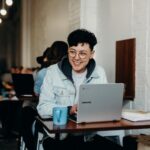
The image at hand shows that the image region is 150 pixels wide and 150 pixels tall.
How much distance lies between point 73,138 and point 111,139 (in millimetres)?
390

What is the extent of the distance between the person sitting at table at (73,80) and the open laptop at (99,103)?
26cm

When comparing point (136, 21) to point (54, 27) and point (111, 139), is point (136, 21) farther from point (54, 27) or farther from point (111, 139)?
point (54, 27)

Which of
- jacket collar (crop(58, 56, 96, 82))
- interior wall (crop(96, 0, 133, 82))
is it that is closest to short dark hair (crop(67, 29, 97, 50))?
jacket collar (crop(58, 56, 96, 82))

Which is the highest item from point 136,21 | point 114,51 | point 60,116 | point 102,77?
point 136,21

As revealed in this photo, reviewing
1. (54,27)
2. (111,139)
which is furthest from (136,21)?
(54,27)

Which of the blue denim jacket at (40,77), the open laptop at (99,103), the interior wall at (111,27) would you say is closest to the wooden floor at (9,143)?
the blue denim jacket at (40,77)

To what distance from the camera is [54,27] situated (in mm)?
5996

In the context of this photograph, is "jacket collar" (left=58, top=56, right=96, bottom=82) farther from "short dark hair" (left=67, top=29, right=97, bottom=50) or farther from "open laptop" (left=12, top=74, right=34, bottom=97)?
"open laptop" (left=12, top=74, right=34, bottom=97)

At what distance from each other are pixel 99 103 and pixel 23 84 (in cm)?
276

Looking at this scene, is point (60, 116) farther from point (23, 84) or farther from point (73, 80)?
point (23, 84)

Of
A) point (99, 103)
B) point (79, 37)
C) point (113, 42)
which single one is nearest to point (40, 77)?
point (113, 42)

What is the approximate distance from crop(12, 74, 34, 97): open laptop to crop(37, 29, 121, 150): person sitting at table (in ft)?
7.35

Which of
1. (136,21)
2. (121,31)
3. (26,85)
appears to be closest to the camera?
(136,21)

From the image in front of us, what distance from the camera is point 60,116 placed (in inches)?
77.4
